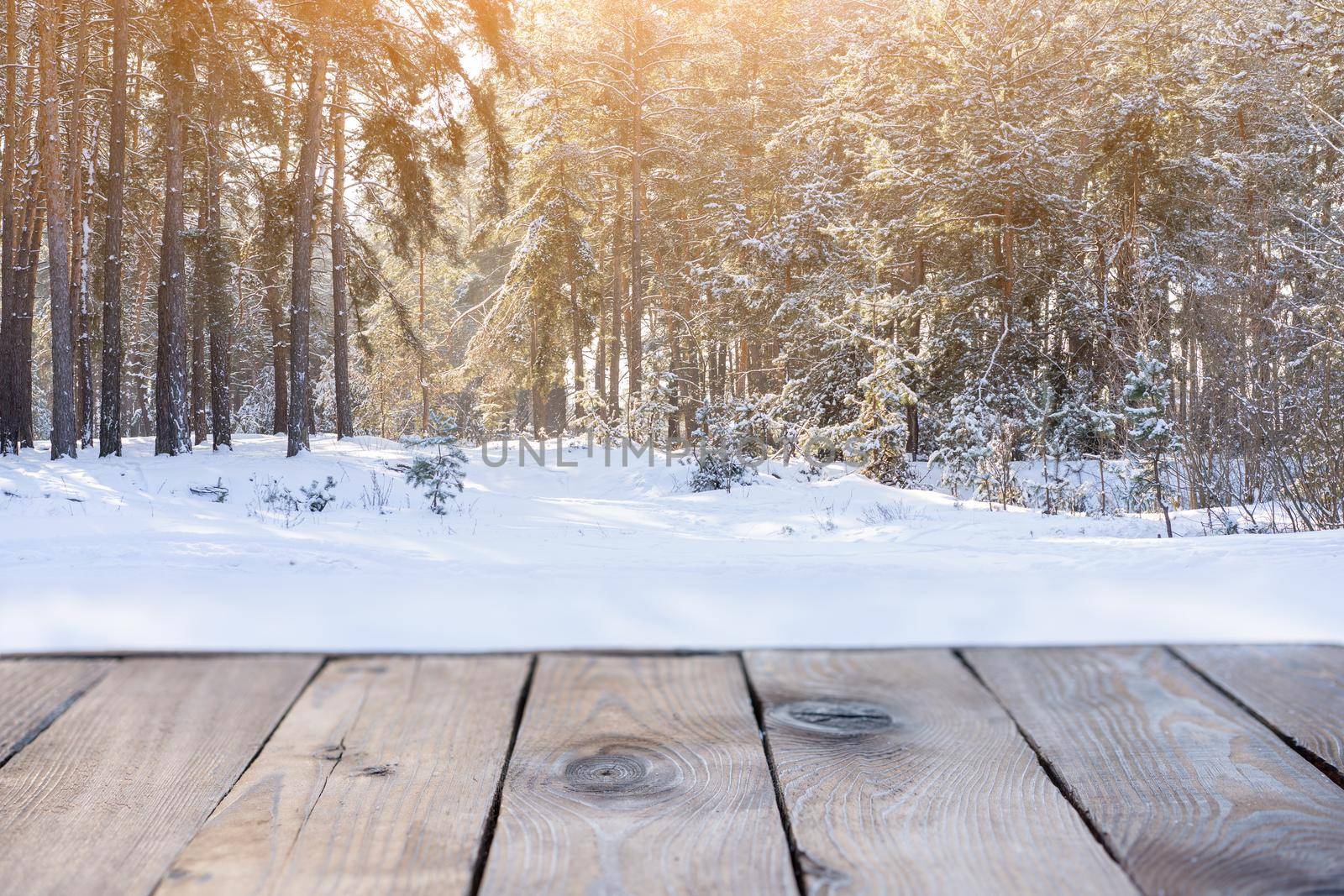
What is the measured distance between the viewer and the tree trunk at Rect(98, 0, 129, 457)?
12.4 metres

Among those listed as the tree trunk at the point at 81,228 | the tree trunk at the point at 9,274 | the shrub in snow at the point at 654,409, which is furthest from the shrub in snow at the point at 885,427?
the tree trunk at the point at 9,274

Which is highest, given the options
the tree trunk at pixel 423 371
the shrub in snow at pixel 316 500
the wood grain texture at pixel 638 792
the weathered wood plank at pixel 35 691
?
the tree trunk at pixel 423 371

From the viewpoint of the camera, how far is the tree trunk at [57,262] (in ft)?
41.2

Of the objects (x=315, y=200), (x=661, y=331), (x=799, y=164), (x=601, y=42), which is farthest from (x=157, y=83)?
(x=661, y=331)

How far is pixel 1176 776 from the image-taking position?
961 millimetres

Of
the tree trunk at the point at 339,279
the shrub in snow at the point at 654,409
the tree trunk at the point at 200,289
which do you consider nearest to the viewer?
the tree trunk at the point at 200,289

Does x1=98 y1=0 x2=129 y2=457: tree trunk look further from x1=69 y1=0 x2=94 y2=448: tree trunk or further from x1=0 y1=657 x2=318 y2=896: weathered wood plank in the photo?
x1=0 y1=657 x2=318 y2=896: weathered wood plank

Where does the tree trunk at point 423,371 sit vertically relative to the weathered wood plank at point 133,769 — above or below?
above

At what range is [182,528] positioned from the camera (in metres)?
3.53

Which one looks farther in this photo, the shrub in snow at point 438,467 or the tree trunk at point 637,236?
the tree trunk at point 637,236

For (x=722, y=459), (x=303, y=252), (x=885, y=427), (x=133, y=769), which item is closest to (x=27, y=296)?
(x=303, y=252)

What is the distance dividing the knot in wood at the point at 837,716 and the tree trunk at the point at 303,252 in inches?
510

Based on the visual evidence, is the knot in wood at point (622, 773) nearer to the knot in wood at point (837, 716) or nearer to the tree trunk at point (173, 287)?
the knot in wood at point (837, 716)

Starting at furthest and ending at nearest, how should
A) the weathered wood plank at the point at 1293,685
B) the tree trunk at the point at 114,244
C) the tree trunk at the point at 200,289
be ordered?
the tree trunk at the point at 200,289 → the tree trunk at the point at 114,244 → the weathered wood plank at the point at 1293,685
